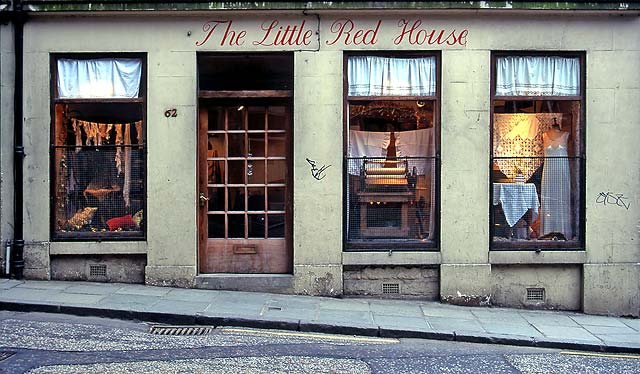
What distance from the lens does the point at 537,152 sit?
1073cm

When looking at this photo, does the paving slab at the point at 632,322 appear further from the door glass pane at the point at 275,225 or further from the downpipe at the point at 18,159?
the downpipe at the point at 18,159

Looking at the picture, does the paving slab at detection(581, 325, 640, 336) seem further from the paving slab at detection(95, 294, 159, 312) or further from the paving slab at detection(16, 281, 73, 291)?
the paving slab at detection(16, 281, 73, 291)

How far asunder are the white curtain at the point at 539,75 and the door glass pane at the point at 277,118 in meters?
3.51

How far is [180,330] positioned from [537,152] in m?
6.25

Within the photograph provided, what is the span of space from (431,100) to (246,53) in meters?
3.02

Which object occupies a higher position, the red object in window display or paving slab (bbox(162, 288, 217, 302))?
the red object in window display

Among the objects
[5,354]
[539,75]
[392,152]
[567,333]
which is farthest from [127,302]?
[539,75]

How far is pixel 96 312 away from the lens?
346 inches

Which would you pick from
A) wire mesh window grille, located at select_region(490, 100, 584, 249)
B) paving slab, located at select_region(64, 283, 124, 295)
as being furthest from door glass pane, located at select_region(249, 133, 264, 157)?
wire mesh window grille, located at select_region(490, 100, 584, 249)

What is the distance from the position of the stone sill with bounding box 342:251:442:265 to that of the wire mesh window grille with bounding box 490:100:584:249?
4.03 feet

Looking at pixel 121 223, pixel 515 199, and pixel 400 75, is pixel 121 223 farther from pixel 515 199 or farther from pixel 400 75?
pixel 515 199

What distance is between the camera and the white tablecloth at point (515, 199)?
10.6 metres

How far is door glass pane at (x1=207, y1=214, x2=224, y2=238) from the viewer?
10.8 m

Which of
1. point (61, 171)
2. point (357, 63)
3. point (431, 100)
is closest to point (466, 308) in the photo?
point (431, 100)
